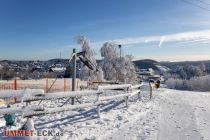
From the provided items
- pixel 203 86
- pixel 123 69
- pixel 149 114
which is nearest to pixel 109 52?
pixel 123 69

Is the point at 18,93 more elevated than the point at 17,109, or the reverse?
the point at 18,93

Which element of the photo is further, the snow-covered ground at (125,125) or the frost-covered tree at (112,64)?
the frost-covered tree at (112,64)

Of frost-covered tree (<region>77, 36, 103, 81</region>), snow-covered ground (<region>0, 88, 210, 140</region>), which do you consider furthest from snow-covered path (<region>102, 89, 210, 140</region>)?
frost-covered tree (<region>77, 36, 103, 81</region>)

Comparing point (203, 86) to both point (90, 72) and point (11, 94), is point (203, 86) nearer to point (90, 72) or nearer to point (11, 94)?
point (90, 72)

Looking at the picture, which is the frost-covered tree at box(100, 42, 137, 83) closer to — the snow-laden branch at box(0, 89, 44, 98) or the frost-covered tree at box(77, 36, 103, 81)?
the frost-covered tree at box(77, 36, 103, 81)

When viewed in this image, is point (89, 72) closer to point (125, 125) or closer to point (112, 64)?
point (112, 64)

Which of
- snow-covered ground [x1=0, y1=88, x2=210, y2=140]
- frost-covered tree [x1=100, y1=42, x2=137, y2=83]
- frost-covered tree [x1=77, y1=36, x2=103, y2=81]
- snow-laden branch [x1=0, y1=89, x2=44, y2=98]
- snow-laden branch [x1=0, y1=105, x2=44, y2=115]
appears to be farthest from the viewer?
frost-covered tree [x1=100, y1=42, x2=137, y2=83]

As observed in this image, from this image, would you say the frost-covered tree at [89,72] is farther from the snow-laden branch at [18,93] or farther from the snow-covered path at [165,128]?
the snow-laden branch at [18,93]

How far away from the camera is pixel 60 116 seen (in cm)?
1052

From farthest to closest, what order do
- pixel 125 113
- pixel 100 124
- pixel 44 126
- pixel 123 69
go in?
pixel 123 69, pixel 125 113, pixel 100 124, pixel 44 126

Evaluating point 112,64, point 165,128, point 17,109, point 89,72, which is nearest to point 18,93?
point 17,109

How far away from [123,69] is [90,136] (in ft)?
171

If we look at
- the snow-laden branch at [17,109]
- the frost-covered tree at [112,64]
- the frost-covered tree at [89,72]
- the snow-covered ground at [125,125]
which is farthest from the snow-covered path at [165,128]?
the frost-covered tree at [112,64]

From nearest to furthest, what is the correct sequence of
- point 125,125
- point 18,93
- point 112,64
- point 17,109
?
point 17,109 < point 18,93 < point 125,125 < point 112,64
